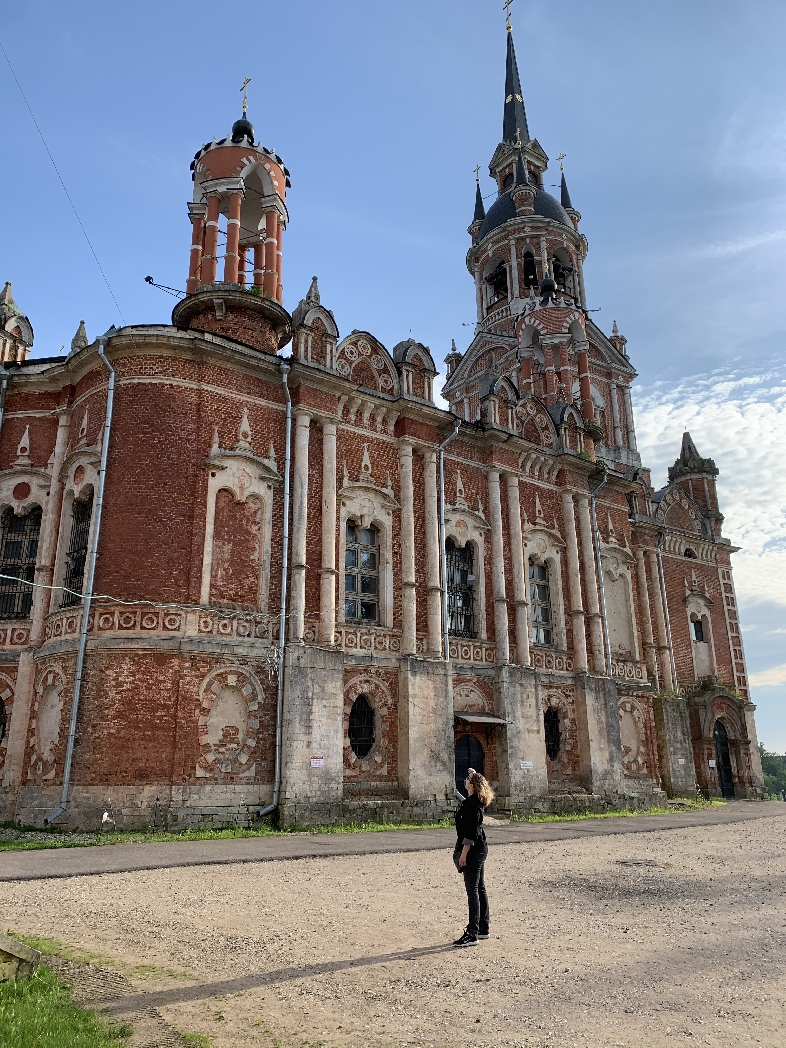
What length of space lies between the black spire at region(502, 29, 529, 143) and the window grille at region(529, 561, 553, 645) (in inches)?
1298

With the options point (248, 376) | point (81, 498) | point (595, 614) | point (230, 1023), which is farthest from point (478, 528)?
point (230, 1023)

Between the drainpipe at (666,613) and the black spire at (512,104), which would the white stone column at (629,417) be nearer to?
the drainpipe at (666,613)

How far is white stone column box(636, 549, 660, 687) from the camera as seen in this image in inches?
1182

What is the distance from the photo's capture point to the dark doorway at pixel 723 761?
107ft

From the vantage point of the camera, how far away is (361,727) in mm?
19328

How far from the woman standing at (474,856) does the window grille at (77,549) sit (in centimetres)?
1294

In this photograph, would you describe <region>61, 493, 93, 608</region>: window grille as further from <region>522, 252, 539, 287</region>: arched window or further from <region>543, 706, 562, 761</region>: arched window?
<region>522, 252, 539, 287</region>: arched window

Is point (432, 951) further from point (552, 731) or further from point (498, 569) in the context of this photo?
point (552, 731)

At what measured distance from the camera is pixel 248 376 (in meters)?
19.4

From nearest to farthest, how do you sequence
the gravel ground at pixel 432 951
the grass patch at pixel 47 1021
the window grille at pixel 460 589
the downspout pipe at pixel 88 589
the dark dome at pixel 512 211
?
1. the grass patch at pixel 47 1021
2. the gravel ground at pixel 432 951
3. the downspout pipe at pixel 88 589
4. the window grille at pixel 460 589
5. the dark dome at pixel 512 211

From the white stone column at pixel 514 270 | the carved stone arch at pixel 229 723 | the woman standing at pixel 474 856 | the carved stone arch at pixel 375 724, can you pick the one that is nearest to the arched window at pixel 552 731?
the carved stone arch at pixel 375 724

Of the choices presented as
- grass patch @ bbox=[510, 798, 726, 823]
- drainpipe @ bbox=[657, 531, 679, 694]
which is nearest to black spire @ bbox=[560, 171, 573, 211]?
drainpipe @ bbox=[657, 531, 679, 694]

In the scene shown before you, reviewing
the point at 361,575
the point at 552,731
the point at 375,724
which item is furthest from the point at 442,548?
the point at 552,731

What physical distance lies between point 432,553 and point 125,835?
34.9ft
